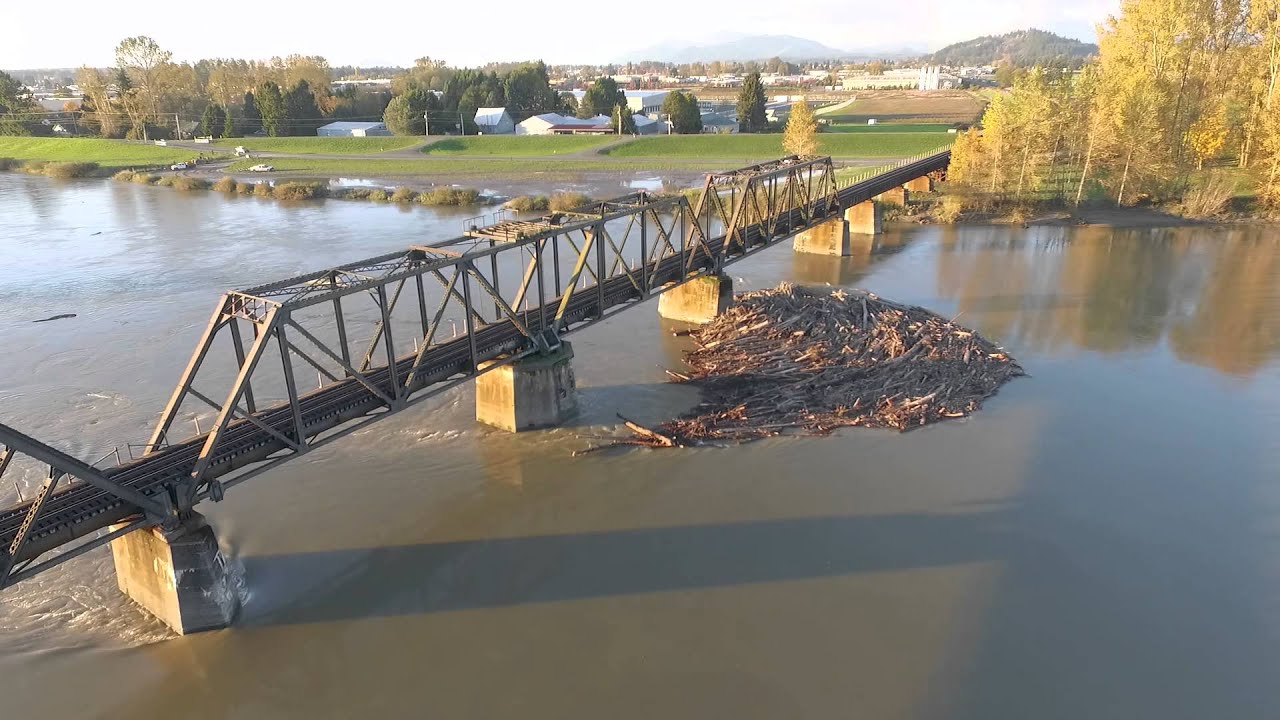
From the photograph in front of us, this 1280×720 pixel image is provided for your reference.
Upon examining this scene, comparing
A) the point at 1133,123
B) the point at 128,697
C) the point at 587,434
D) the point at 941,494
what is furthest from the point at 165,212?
the point at 1133,123

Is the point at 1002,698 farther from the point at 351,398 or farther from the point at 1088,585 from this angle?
the point at 351,398

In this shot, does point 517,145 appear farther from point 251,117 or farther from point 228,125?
point 251,117

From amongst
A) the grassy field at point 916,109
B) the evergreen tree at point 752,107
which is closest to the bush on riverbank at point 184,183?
the evergreen tree at point 752,107

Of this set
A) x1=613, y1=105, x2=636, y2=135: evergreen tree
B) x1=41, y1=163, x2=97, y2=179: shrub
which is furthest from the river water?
x1=613, y1=105, x2=636, y2=135: evergreen tree

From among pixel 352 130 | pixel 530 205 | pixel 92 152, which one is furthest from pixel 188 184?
pixel 92 152

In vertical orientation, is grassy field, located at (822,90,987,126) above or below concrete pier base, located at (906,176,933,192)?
above

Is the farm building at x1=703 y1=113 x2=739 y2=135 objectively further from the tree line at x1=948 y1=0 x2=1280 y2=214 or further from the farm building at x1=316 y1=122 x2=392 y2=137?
the tree line at x1=948 y1=0 x2=1280 y2=214

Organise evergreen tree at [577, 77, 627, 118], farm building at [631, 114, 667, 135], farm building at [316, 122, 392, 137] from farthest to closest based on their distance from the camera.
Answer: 1. evergreen tree at [577, 77, 627, 118]
2. farm building at [316, 122, 392, 137]
3. farm building at [631, 114, 667, 135]
